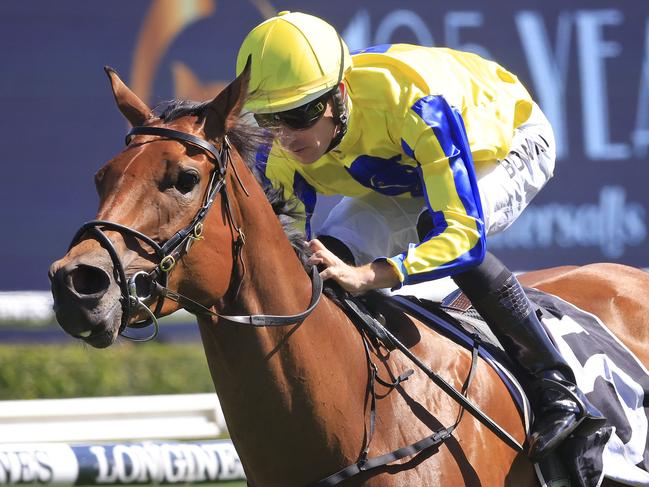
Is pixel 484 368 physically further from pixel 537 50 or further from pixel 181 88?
pixel 537 50

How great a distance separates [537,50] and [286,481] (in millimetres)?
6493

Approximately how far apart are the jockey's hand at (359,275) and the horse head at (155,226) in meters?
0.34

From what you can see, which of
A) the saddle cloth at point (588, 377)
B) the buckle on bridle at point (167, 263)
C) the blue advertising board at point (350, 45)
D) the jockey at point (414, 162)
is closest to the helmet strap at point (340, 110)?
the jockey at point (414, 162)

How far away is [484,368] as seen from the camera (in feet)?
10.8

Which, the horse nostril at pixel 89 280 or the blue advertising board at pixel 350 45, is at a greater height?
the horse nostril at pixel 89 280

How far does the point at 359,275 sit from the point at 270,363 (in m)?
0.37

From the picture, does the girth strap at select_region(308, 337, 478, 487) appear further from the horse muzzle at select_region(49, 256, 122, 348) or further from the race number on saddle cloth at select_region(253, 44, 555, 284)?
the horse muzzle at select_region(49, 256, 122, 348)

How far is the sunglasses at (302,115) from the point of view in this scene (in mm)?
3057

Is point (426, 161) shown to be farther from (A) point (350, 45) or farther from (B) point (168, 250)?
(A) point (350, 45)

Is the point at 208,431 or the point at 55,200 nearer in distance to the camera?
Answer: the point at 208,431

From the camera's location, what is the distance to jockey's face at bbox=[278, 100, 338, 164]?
3.16m

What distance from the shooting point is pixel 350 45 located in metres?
8.30

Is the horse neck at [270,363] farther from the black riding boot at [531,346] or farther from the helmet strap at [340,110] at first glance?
the black riding boot at [531,346]

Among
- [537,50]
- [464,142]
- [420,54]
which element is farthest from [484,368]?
[537,50]
